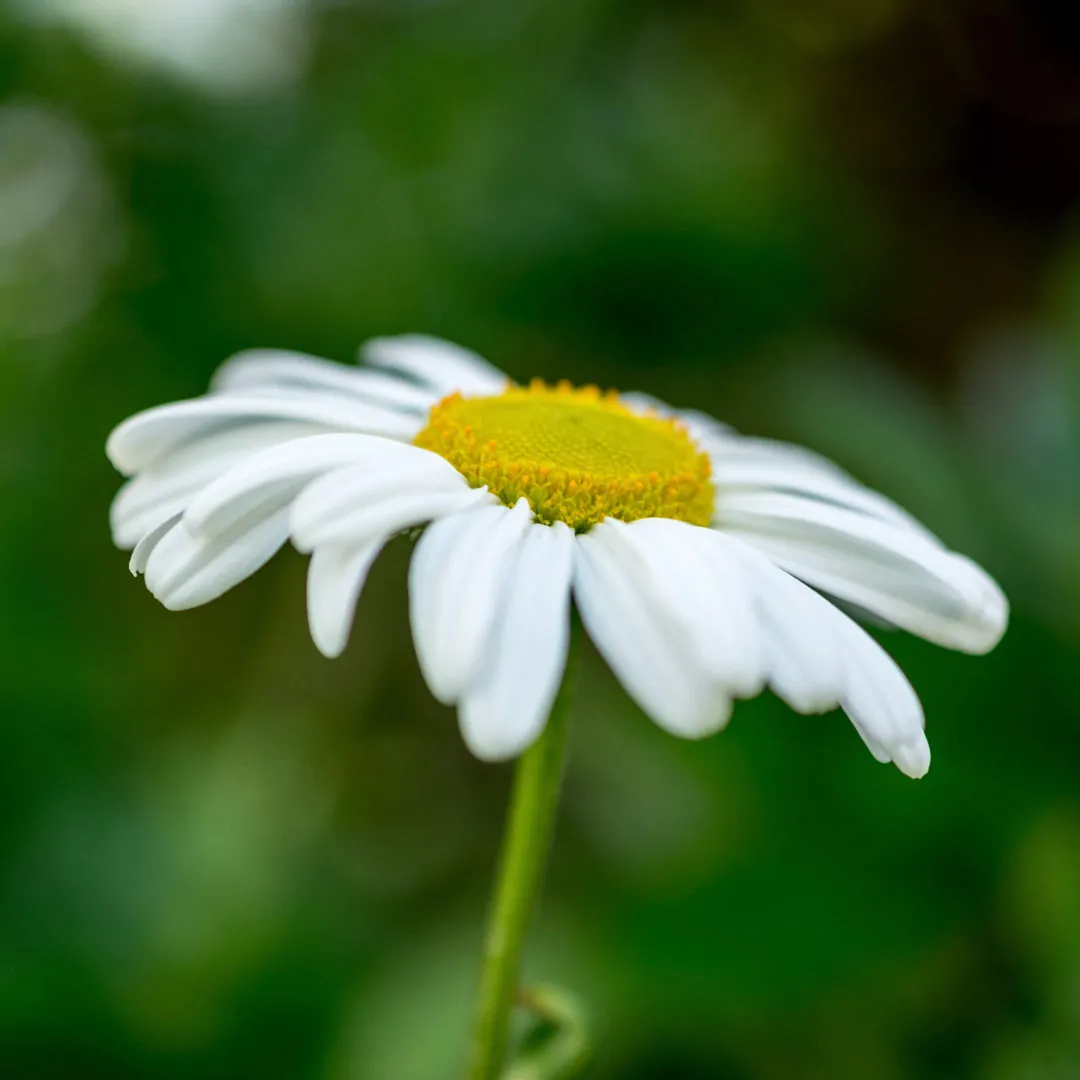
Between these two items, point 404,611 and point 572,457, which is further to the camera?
point 404,611

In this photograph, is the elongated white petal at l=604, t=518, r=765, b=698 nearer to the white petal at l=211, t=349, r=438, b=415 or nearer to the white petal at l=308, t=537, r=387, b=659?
the white petal at l=308, t=537, r=387, b=659

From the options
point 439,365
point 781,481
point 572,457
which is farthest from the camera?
point 439,365

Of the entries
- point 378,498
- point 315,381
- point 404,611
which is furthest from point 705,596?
point 404,611

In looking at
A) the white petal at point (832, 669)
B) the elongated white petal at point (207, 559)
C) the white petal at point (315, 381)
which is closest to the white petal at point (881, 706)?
the white petal at point (832, 669)

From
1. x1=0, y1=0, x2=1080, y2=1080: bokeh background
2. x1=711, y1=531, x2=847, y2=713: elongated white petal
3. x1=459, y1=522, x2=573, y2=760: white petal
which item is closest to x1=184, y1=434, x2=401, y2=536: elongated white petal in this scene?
x1=459, y1=522, x2=573, y2=760: white petal

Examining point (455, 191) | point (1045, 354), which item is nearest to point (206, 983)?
point (455, 191)

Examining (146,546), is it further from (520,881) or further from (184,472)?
(520,881)

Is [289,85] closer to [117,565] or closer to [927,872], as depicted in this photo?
[117,565]
